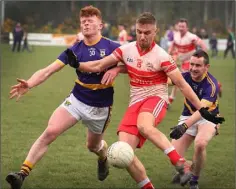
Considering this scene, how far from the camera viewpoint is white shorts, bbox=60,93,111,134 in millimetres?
8086

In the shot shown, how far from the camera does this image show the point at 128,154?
22.7 ft

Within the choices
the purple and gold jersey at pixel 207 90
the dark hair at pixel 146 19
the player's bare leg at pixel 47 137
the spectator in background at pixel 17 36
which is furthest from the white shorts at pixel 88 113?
→ the spectator in background at pixel 17 36

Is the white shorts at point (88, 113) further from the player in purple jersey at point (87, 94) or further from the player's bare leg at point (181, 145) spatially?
the player's bare leg at point (181, 145)

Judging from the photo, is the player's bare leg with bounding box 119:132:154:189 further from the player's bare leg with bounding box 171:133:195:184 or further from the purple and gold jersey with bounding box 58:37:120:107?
the player's bare leg with bounding box 171:133:195:184

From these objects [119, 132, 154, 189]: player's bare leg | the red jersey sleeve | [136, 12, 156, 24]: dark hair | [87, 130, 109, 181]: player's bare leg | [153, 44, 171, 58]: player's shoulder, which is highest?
[136, 12, 156, 24]: dark hair

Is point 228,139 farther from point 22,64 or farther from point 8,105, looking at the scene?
point 22,64

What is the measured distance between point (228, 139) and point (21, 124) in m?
4.42

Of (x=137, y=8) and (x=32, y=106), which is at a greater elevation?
(x=32, y=106)

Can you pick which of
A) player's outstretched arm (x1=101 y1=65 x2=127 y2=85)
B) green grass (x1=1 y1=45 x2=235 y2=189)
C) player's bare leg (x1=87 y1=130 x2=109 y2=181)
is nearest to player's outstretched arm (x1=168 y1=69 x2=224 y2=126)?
player's outstretched arm (x1=101 y1=65 x2=127 y2=85)

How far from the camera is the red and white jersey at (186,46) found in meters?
17.0

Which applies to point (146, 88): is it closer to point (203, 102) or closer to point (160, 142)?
point (160, 142)

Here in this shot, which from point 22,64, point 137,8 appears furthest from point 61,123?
point 137,8

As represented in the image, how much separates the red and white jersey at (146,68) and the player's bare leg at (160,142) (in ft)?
1.30

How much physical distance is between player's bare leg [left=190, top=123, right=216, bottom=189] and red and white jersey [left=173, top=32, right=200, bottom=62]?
8846mm
